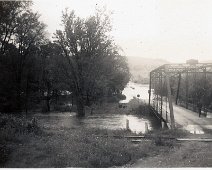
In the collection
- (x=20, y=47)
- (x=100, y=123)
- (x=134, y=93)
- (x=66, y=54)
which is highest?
(x=20, y=47)

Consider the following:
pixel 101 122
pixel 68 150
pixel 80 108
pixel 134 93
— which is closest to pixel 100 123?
pixel 101 122

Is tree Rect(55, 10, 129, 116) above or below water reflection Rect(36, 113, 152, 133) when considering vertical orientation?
above

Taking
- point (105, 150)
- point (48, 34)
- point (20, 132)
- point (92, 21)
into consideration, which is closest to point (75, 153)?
point (105, 150)

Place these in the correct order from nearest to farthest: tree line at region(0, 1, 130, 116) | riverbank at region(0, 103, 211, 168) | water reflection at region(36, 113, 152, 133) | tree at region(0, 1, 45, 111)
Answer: riverbank at region(0, 103, 211, 168)
water reflection at region(36, 113, 152, 133)
tree at region(0, 1, 45, 111)
tree line at region(0, 1, 130, 116)

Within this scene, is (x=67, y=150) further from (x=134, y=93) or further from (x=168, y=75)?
(x=134, y=93)

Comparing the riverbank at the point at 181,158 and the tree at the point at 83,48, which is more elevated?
the tree at the point at 83,48

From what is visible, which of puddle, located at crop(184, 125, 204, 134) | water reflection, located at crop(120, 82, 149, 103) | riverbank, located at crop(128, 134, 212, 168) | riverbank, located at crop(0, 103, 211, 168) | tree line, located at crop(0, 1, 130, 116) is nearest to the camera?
riverbank, located at crop(128, 134, 212, 168)

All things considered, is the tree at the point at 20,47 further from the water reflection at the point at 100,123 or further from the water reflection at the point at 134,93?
the water reflection at the point at 134,93

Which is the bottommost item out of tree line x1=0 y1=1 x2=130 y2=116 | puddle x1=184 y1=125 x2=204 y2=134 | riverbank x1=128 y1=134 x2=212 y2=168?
riverbank x1=128 y1=134 x2=212 y2=168

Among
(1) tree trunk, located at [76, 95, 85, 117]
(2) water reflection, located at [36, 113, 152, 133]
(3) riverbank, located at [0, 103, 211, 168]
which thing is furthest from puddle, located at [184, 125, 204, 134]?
(1) tree trunk, located at [76, 95, 85, 117]

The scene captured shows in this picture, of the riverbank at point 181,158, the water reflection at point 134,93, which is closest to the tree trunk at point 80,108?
the riverbank at point 181,158

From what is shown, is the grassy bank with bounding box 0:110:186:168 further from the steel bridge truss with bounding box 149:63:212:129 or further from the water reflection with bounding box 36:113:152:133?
the water reflection with bounding box 36:113:152:133

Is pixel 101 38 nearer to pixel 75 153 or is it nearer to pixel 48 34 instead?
pixel 48 34
